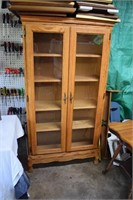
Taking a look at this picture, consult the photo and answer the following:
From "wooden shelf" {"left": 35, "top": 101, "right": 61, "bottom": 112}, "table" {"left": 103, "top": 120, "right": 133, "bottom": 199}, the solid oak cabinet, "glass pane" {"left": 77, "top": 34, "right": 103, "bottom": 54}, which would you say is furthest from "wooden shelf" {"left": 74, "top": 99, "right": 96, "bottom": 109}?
"glass pane" {"left": 77, "top": 34, "right": 103, "bottom": 54}

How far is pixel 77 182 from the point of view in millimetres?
1898

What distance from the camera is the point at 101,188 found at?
5.98ft

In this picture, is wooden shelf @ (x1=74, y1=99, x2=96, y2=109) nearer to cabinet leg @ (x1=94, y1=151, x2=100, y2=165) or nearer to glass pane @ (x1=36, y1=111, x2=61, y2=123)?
glass pane @ (x1=36, y1=111, x2=61, y2=123)

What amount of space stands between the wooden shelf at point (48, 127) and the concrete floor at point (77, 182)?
1.59 ft

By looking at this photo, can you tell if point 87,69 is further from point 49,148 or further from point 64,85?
point 49,148

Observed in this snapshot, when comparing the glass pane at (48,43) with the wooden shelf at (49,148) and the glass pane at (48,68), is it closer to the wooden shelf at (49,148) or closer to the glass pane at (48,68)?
the glass pane at (48,68)

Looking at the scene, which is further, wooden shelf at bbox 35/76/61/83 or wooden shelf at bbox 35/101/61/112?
wooden shelf at bbox 35/101/61/112

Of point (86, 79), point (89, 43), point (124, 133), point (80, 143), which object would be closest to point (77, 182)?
point (80, 143)

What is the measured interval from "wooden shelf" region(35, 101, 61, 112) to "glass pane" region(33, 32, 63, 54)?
1.94 ft

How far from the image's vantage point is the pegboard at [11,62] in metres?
2.20

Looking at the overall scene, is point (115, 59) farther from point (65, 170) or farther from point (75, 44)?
point (65, 170)

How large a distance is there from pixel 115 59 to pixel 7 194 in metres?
1.92

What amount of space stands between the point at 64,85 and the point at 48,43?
47 cm

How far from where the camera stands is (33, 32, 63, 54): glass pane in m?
1.72
